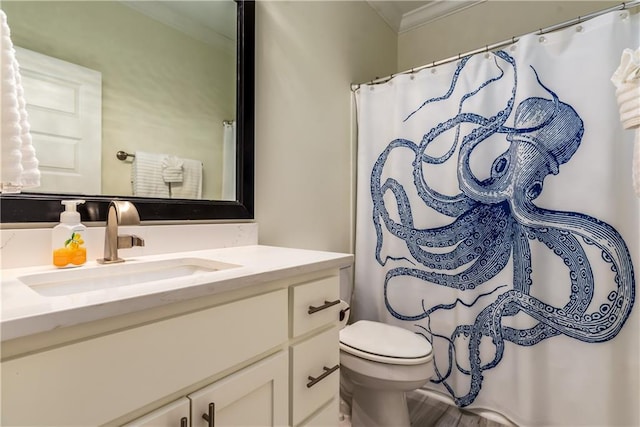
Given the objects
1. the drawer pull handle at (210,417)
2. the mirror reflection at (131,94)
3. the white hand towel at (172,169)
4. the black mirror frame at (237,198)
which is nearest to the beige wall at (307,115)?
the black mirror frame at (237,198)

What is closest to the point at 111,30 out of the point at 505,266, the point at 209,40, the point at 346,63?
the point at 209,40

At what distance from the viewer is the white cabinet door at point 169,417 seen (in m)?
0.56

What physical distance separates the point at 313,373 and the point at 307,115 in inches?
48.0

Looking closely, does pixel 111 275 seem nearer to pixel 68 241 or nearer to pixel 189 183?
pixel 68 241

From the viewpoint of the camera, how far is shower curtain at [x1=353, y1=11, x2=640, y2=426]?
4.26 feet

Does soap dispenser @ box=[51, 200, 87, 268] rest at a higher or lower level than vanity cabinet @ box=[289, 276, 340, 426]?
higher

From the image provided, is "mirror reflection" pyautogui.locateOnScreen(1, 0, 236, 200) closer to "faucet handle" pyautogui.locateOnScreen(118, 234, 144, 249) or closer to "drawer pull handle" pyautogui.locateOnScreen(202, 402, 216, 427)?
"faucet handle" pyautogui.locateOnScreen(118, 234, 144, 249)

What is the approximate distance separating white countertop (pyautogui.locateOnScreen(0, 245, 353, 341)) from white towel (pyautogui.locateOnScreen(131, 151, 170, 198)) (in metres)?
0.24

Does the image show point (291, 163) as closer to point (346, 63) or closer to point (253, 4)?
point (253, 4)

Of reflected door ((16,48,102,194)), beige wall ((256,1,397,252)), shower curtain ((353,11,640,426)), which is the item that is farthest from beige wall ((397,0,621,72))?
reflected door ((16,48,102,194))

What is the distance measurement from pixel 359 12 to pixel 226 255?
1.79 meters

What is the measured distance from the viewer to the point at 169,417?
594 mm

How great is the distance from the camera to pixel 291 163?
5.19 feet

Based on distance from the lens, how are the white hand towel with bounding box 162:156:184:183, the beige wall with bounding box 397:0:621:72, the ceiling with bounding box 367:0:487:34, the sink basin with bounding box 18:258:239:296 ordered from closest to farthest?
1. the sink basin with bounding box 18:258:239:296
2. the white hand towel with bounding box 162:156:184:183
3. the beige wall with bounding box 397:0:621:72
4. the ceiling with bounding box 367:0:487:34
